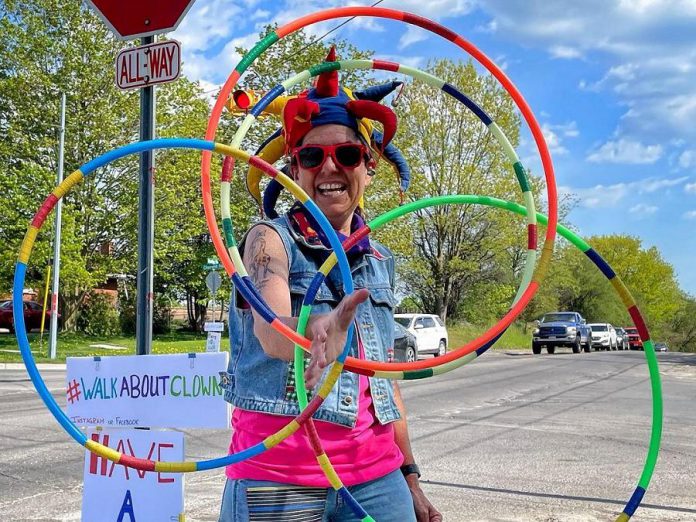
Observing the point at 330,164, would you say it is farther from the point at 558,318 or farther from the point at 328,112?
the point at 558,318

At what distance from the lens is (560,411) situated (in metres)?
11.6

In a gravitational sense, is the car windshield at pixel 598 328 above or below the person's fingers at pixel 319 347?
above

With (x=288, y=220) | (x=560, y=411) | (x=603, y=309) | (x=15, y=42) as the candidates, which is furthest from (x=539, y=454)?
(x=603, y=309)

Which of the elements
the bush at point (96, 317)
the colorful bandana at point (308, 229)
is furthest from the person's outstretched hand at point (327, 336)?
the bush at point (96, 317)

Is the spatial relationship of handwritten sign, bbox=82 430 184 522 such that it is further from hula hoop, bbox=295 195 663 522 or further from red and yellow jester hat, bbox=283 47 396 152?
red and yellow jester hat, bbox=283 47 396 152

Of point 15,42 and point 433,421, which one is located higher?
point 15,42

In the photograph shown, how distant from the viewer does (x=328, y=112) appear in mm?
2305

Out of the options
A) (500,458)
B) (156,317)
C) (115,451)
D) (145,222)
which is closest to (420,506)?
(115,451)

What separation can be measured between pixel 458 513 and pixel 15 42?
26.1 m

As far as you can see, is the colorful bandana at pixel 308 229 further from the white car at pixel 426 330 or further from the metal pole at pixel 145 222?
the white car at pixel 426 330

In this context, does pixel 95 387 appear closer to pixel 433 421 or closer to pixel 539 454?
pixel 539 454

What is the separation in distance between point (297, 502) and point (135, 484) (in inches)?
86.8

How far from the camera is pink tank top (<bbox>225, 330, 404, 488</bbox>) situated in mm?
2080

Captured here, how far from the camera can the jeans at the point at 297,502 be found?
205cm
